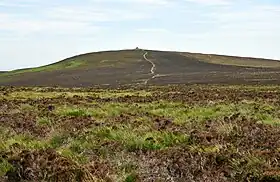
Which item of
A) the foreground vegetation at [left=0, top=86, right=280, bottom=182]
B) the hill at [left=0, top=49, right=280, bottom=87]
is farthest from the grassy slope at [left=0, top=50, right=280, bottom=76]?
the foreground vegetation at [left=0, top=86, right=280, bottom=182]

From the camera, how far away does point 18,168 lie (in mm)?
9125

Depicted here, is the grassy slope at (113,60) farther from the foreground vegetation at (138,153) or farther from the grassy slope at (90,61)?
the foreground vegetation at (138,153)

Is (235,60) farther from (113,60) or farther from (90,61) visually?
(90,61)

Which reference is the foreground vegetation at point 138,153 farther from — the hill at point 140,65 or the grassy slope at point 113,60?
the grassy slope at point 113,60

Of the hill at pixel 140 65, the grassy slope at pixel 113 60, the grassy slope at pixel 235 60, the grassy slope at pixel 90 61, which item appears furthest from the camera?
the grassy slope at pixel 90 61

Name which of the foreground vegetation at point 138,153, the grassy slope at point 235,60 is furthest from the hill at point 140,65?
the foreground vegetation at point 138,153

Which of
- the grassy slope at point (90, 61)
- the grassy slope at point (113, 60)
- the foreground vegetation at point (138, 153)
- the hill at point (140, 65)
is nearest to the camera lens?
the foreground vegetation at point (138, 153)

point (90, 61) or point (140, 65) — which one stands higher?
point (90, 61)

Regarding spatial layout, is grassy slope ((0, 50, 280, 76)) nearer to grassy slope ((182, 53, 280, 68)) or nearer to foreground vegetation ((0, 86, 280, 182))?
grassy slope ((182, 53, 280, 68))

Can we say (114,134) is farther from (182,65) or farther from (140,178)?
(182,65)

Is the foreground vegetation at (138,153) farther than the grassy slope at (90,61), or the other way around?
the grassy slope at (90,61)

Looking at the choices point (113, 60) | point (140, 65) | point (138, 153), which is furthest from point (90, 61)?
point (138, 153)

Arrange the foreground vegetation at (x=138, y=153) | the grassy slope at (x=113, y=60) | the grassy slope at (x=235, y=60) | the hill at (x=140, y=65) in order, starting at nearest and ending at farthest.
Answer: the foreground vegetation at (x=138, y=153) → the hill at (x=140, y=65) → the grassy slope at (x=235, y=60) → the grassy slope at (x=113, y=60)

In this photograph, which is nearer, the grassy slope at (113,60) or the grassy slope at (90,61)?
the grassy slope at (113,60)
